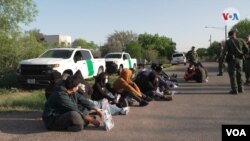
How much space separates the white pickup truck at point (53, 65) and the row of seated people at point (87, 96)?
3528 millimetres

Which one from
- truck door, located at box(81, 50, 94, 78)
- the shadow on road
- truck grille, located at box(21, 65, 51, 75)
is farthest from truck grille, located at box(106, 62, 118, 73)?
the shadow on road

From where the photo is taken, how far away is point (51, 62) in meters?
17.6

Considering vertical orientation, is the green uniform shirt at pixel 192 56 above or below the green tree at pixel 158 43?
below

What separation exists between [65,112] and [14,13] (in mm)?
20961

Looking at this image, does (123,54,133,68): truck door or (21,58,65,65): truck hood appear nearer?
(21,58,65,65): truck hood

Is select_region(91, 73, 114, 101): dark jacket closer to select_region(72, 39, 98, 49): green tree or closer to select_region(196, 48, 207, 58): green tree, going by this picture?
select_region(72, 39, 98, 49): green tree

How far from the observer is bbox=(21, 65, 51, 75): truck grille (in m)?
17.3

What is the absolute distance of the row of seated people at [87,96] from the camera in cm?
865

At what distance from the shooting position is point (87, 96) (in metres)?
11.6

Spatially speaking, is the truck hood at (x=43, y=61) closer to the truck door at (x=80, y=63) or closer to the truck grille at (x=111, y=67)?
the truck door at (x=80, y=63)

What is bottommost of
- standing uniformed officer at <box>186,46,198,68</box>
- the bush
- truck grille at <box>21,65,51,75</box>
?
the bush

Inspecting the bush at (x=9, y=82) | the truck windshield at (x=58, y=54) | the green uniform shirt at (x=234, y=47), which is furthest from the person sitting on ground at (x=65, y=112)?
the truck windshield at (x=58, y=54)

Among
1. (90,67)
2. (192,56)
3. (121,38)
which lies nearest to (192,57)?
(192,56)

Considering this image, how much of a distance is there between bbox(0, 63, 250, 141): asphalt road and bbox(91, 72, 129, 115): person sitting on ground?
261 millimetres
